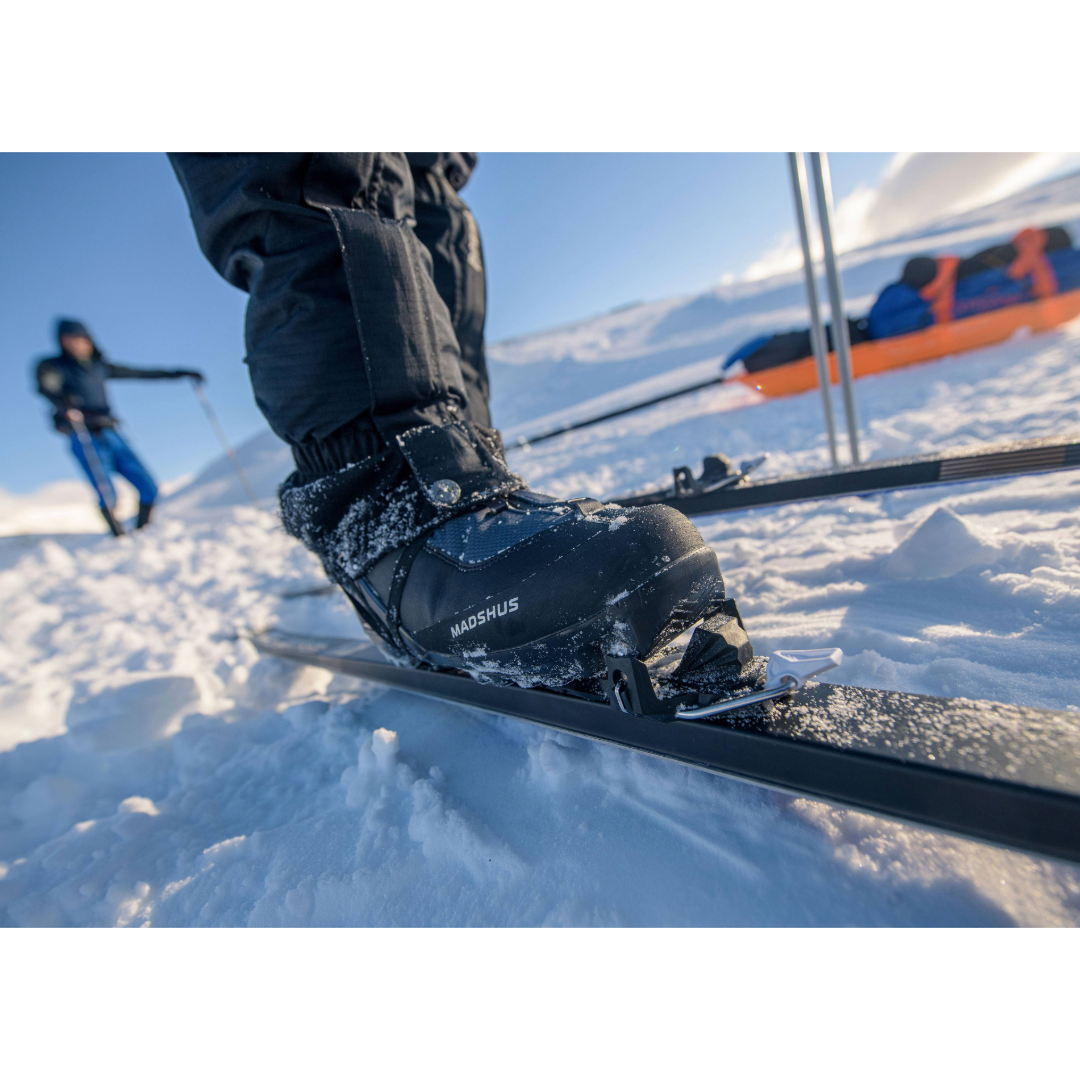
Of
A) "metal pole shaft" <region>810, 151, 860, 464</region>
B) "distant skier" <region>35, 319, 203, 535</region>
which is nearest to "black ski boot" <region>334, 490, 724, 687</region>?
"metal pole shaft" <region>810, 151, 860, 464</region>

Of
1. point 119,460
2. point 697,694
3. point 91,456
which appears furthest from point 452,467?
point 119,460

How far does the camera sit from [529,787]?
0.63 metres

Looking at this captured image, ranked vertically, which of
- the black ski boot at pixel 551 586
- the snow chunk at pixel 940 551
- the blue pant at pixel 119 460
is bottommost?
the snow chunk at pixel 940 551

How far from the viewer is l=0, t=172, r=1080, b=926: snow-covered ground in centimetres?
44

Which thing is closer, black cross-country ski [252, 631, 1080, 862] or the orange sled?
black cross-country ski [252, 631, 1080, 862]

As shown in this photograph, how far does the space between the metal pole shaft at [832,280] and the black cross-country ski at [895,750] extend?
1.47 metres

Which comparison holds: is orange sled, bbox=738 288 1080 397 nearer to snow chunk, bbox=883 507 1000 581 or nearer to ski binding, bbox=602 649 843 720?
snow chunk, bbox=883 507 1000 581

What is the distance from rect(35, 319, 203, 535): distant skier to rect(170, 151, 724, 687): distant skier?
5043 mm

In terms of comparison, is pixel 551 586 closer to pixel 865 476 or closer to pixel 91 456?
pixel 865 476

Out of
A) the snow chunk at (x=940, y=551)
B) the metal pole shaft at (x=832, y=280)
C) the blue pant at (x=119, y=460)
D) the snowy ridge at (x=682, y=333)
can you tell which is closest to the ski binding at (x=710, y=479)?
the snow chunk at (x=940, y=551)

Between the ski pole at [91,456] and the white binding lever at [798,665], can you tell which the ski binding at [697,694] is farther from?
the ski pole at [91,456]

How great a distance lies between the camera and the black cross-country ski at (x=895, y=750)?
363 mm

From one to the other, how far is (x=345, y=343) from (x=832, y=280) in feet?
5.95
